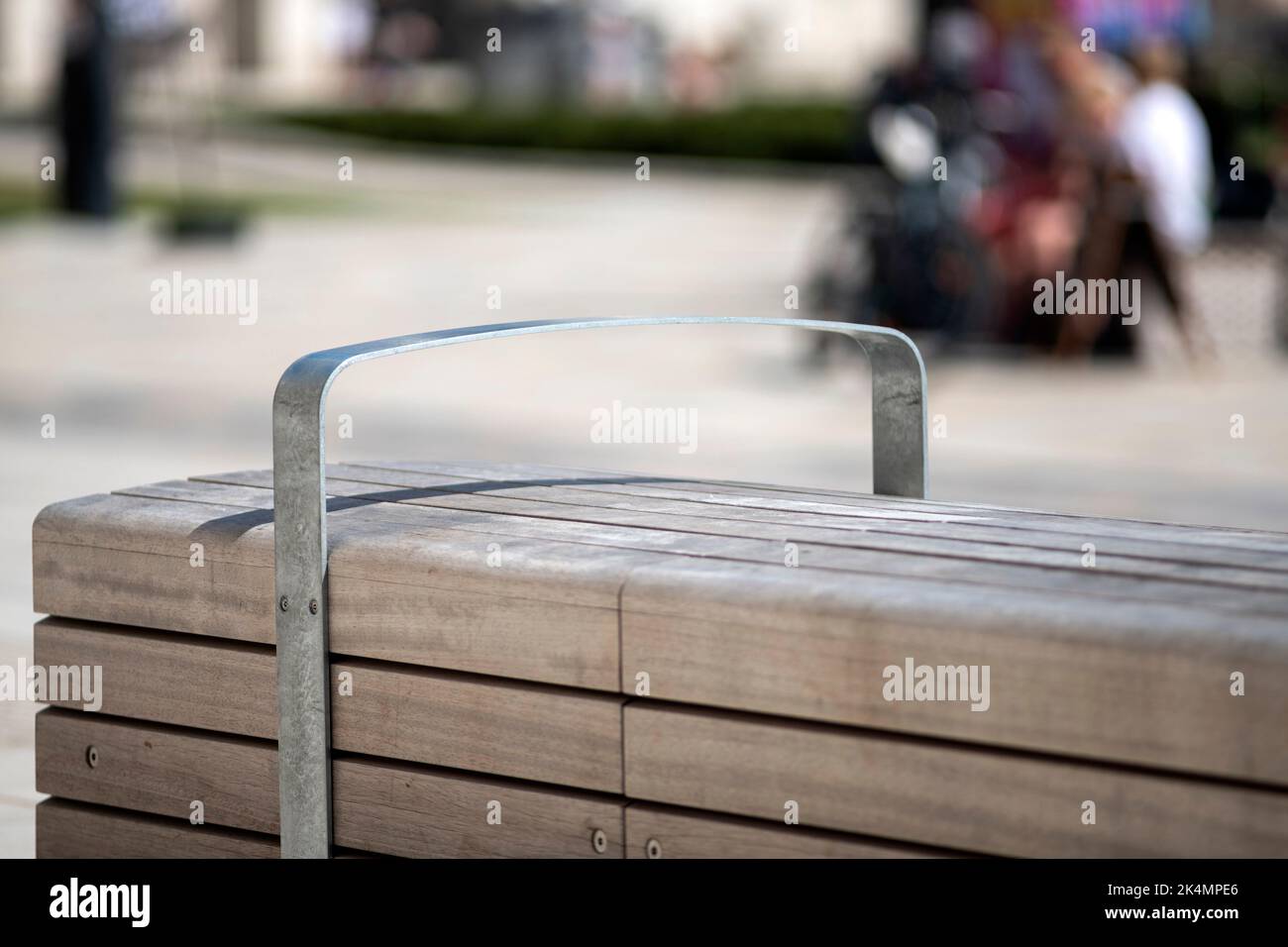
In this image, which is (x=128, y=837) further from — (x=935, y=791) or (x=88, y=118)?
(x=88, y=118)

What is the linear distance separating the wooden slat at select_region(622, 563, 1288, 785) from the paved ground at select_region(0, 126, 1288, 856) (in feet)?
5.78

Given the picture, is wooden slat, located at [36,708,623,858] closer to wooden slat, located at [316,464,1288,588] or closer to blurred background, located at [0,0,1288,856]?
wooden slat, located at [316,464,1288,588]

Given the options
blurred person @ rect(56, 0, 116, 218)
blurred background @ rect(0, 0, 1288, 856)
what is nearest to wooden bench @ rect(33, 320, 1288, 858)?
blurred background @ rect(0, 0, 1288, 856)

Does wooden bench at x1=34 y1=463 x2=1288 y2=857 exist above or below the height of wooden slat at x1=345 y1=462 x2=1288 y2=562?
below

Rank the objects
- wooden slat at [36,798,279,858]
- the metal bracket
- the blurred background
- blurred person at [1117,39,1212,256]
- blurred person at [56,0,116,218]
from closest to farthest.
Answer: the metal bracket < wooden slat at [36,798,279,858] < the blurred background < blurred person at [1117,39,1212,256] < blurred person at [56,0,116,218]

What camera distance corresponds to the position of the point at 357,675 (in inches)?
112

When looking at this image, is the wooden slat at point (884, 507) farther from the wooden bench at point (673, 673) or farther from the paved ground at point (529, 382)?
the paved ground at point (529, 382)

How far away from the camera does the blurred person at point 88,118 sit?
15.6 meters

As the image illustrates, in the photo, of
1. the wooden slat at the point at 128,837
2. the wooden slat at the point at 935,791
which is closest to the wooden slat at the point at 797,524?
the wooden slat at the point at 935,791

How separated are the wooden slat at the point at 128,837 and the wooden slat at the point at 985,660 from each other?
2.36 feet

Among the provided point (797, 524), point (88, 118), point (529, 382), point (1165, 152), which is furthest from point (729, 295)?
point (797, 524)

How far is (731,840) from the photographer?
8.54 feet

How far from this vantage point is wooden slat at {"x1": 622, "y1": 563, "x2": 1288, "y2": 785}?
2.28 m

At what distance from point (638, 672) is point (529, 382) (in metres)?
7.84
